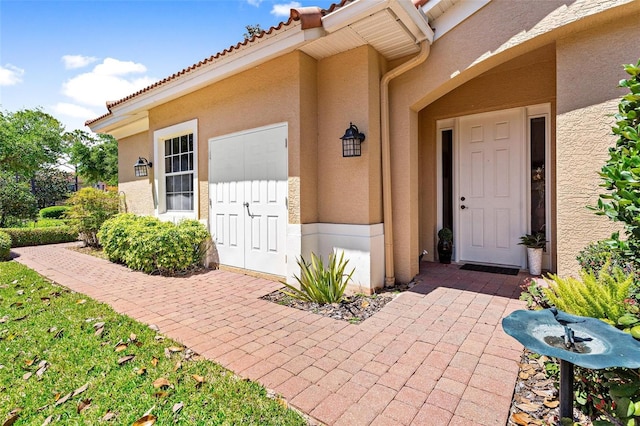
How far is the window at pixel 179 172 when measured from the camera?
24.1ft

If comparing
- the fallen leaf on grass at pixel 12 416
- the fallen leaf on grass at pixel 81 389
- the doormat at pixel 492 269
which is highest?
the doormat at pixel 492 269

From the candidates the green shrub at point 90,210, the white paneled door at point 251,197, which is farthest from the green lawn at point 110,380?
the green shrub at point 90,210

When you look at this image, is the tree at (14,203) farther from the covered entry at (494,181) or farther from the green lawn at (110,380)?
the covered entry at (494,181)

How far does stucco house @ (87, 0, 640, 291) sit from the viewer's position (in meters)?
3.78

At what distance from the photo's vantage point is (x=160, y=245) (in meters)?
5.95

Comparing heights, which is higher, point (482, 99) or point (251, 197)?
point (482, 99)

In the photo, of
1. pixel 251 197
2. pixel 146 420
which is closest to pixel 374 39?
pixel 251 197

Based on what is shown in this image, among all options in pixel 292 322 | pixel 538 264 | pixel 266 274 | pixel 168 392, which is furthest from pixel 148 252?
pixel 538 264

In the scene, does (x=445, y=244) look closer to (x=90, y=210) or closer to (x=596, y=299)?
(x=596, y=299)

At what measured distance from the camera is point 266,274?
18.5ft

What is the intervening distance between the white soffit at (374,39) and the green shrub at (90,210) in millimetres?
8221

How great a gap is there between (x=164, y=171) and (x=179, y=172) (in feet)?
2.45

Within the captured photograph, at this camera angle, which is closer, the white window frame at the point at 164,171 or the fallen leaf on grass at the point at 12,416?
the fallen leaf on grass at the point at 12,416

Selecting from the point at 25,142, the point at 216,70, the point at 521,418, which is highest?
the point at 25,142
